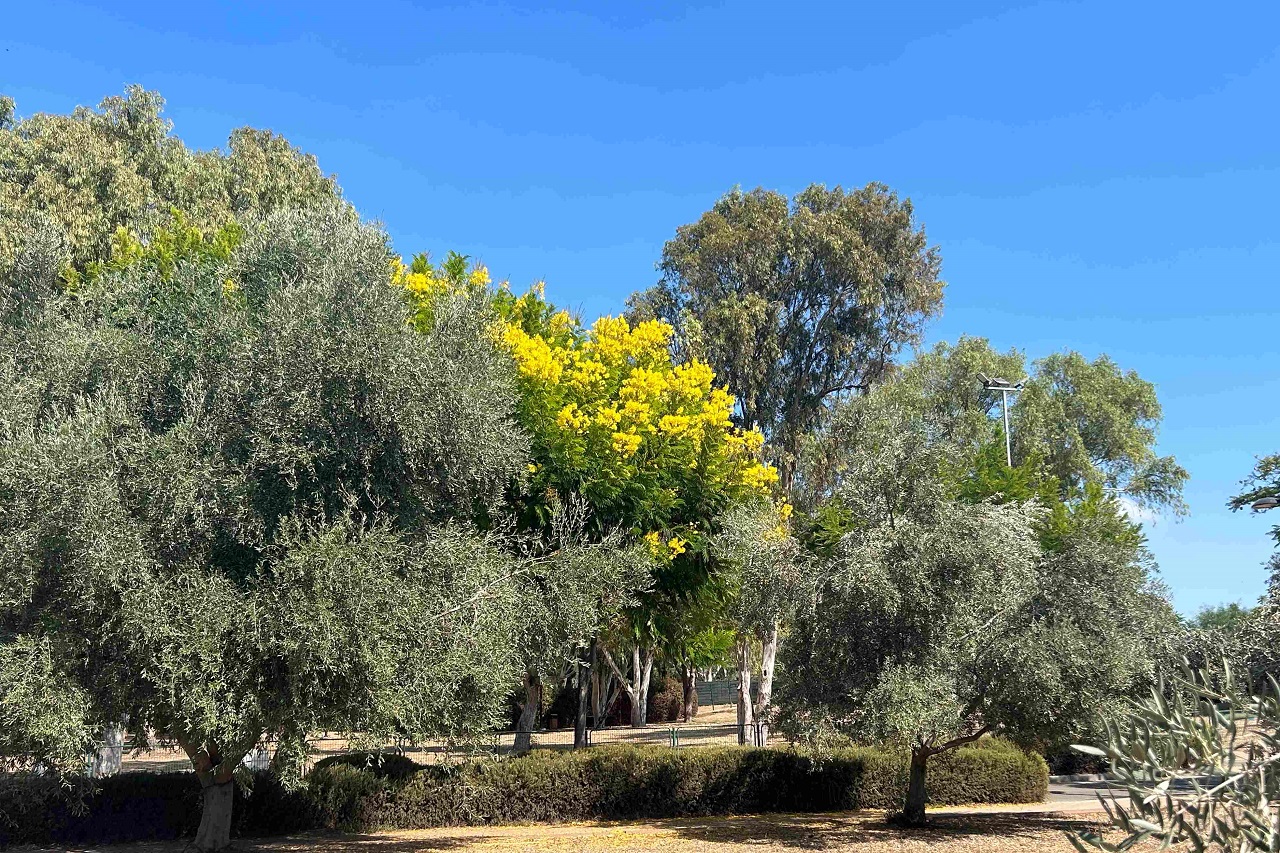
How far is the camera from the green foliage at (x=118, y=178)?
92.8 ft

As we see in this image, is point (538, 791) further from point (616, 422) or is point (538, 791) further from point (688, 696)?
point (688, 696)

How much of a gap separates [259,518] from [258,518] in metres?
0.02

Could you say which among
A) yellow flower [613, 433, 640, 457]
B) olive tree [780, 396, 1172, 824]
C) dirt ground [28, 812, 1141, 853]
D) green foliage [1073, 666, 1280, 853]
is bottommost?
dirt ground [28, 812, 1141, 853]

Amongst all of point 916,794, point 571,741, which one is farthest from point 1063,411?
point 916,794

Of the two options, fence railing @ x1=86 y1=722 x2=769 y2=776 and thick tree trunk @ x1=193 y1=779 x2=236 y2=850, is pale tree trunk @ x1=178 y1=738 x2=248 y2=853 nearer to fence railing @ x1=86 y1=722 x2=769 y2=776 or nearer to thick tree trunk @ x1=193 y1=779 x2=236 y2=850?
thick tree trunk @ x1=193 y1=779 x2=236 y2=850

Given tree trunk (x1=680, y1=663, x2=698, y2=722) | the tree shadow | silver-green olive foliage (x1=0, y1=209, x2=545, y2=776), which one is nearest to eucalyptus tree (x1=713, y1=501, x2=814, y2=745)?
the tree shadow

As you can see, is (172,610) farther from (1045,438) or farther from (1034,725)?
(1045,438)

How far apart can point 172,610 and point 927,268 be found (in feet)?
122

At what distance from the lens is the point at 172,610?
534 inches

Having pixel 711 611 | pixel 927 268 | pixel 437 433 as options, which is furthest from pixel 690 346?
pixel 437 433

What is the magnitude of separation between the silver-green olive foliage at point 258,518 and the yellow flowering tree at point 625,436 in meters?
2.94

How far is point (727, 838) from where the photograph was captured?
18375 millimetres

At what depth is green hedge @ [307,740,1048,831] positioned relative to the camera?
67.6 ft

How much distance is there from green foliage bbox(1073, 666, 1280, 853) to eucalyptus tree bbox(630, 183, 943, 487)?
38.3 metres
